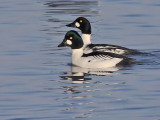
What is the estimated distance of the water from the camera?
44.0ft

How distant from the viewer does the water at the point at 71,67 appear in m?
13.4

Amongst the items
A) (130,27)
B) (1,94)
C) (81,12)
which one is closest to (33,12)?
(81,12)

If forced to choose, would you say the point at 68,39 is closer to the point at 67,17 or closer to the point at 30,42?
the point at 30,42

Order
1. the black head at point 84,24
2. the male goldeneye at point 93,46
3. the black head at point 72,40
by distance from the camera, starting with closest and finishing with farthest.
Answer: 1. the black head at point 72,40
2. the male goldeneye at point 93,46
3. the black head at point 84,24

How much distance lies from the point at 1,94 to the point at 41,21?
11.6 meters

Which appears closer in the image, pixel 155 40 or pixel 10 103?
pixel 10 103

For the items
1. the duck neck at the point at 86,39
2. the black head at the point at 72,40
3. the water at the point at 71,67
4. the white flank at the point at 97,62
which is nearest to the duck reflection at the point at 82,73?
the water at the point at 71,67

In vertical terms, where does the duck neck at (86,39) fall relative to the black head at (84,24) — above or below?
below

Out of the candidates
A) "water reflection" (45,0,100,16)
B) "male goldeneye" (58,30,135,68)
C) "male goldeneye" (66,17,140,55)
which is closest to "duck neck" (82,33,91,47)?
"male goldeneye" (66,17,140,55)

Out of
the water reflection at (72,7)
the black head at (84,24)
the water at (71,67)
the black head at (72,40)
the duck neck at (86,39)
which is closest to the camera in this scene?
the water at (71,67)

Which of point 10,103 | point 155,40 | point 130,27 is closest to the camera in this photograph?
point 10,103

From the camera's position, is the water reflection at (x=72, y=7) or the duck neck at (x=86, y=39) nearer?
the duck neck at (x=86, y=39)

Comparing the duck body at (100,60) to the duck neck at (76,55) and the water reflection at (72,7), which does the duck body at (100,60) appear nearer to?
the duck neck at (76,55)

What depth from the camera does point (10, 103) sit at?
13883 mm
